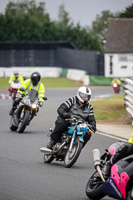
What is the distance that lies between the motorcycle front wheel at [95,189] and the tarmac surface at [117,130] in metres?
8.71

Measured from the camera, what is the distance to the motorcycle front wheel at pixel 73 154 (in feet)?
37.9

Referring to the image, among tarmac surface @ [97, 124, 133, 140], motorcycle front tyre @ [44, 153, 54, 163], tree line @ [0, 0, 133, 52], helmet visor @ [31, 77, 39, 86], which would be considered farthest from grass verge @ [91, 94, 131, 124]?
tree line @ [0, 0, 133, 52]

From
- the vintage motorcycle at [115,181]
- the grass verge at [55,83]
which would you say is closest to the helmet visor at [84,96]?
the vintage motorcycle at [115,181]

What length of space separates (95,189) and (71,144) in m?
3.34

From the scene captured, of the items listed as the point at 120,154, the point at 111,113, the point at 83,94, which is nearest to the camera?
the point at 120,154

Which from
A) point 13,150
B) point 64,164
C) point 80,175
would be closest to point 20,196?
point 80,175

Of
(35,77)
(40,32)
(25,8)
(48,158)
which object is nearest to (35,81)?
(35,77)

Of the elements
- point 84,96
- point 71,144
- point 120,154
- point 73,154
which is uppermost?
point 84,96

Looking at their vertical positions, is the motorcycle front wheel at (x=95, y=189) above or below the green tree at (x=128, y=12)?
below

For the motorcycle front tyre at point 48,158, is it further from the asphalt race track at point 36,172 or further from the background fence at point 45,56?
the background fence at point 45,56

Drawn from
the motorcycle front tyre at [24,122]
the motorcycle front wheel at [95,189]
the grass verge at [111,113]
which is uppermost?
the motorcycle front wheel at [95,189]

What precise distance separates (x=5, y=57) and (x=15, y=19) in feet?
42.5

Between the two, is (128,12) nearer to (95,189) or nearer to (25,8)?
(25,8)

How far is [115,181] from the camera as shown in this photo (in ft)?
25.7
